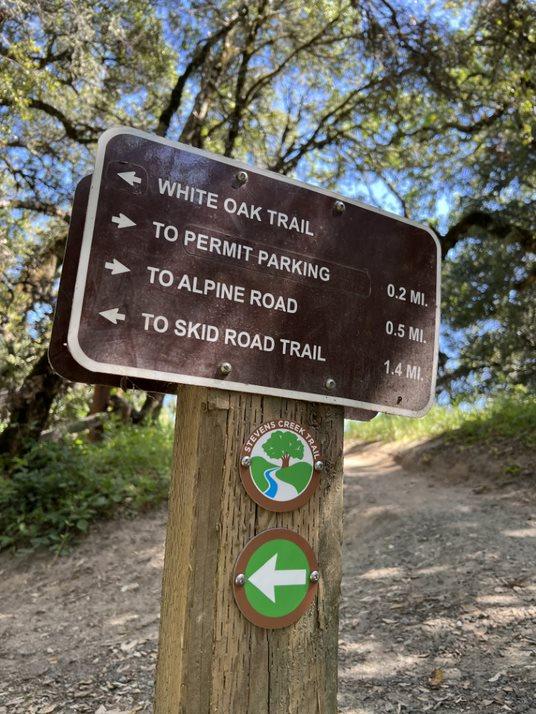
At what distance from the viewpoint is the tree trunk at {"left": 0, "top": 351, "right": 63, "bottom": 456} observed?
760cm

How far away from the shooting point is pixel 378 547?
580cm

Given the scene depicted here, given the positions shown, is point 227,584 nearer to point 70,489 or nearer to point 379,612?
point 379,612

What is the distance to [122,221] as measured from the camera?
170 cm

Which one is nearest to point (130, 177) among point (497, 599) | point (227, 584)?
point (227, 584)

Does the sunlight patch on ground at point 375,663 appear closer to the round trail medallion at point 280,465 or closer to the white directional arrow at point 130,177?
the round trail medallion at point 280,465

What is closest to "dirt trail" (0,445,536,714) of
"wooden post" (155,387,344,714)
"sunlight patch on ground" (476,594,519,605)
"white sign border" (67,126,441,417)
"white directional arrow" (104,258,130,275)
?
"sunlight patch on ground" (476,594,519,605)

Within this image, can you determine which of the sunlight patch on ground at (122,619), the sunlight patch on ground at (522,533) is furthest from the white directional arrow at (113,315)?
the sunlight patch on ground at (522,533)

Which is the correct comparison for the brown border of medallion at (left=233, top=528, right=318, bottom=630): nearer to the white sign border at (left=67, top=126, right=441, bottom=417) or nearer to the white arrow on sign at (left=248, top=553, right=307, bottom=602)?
the white arrow on sign at (left=248, top=553, right=307, bottom=602)

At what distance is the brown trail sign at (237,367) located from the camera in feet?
5.60

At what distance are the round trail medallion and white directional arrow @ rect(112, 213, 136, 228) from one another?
28.0 inches

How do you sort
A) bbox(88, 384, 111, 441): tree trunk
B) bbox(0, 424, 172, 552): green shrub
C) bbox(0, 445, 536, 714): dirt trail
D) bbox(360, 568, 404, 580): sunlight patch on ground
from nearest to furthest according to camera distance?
bbox(0, 445, 536, 714): dirt trail → bbox(360, 568, 404, 580): sunlight patch on ground → bbox(0, 424, 172, 552): green shrub → bbox(88, 384, 111, 441): tree trunk

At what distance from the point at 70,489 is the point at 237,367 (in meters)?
5.74

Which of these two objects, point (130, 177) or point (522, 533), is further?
point (522, 533)

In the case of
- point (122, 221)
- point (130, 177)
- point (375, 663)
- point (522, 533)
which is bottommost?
point (375, 663)
